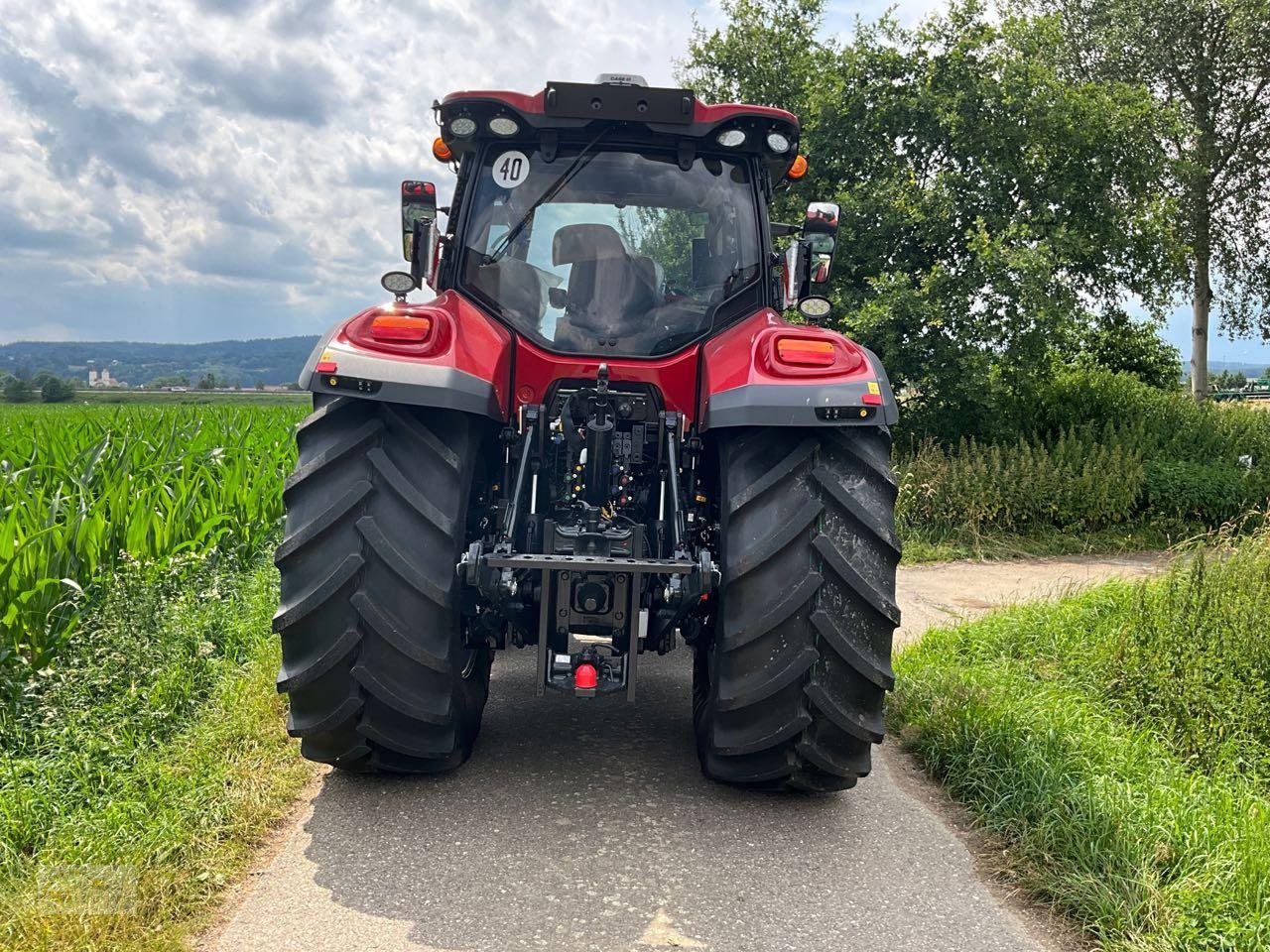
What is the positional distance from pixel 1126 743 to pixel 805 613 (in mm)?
1700

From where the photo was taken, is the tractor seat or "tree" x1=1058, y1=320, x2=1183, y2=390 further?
"tree" x1=1058, y1=320, x2=1183, y2=390

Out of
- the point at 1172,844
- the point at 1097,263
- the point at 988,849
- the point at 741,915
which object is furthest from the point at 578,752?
the point at 1097,263

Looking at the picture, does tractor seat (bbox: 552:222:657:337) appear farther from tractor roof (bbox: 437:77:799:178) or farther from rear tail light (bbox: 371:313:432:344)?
rear tail light (bbox: 371:313:432:344)

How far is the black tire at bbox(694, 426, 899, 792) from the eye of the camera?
121 inches

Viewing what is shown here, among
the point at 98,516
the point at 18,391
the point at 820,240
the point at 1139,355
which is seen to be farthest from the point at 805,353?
the point at 18,391

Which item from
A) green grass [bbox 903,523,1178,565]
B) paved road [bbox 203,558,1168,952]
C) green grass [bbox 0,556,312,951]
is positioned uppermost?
green grass [bbox 0,556,312,951]

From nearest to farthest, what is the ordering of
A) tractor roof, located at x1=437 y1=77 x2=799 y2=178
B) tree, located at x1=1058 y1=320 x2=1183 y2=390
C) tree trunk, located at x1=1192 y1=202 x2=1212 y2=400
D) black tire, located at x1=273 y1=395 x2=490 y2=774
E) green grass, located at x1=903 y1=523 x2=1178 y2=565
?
black tire, located at x1=273 y1=395 x2=490 y2=774 → tractor roof, located at x1=437 y1=77 x2=799 y2=178 → green grass, located at x1=903 y1=523 x2=1178 y2=565 → tree, located at x1=1058 y1=320 x2=1183 y2=390 → tree trunk, located at x1=1192 y1=202 x2=1212 y2=400

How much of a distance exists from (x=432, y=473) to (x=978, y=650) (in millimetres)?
3271

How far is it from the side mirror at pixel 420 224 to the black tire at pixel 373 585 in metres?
0.82

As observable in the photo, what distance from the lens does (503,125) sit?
12.1 feet

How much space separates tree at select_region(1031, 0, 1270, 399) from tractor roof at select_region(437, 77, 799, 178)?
14873 millimetres

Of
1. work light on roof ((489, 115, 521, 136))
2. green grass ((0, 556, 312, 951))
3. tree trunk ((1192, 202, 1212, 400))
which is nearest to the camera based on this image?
green grass ((0, 556, 312, 951))

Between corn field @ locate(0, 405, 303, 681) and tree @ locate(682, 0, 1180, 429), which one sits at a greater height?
tree @ locate(682, 0, 1180, 429)

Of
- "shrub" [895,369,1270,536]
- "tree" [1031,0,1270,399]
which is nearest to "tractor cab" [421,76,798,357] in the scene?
"shrub" [895,369,1270,536]
